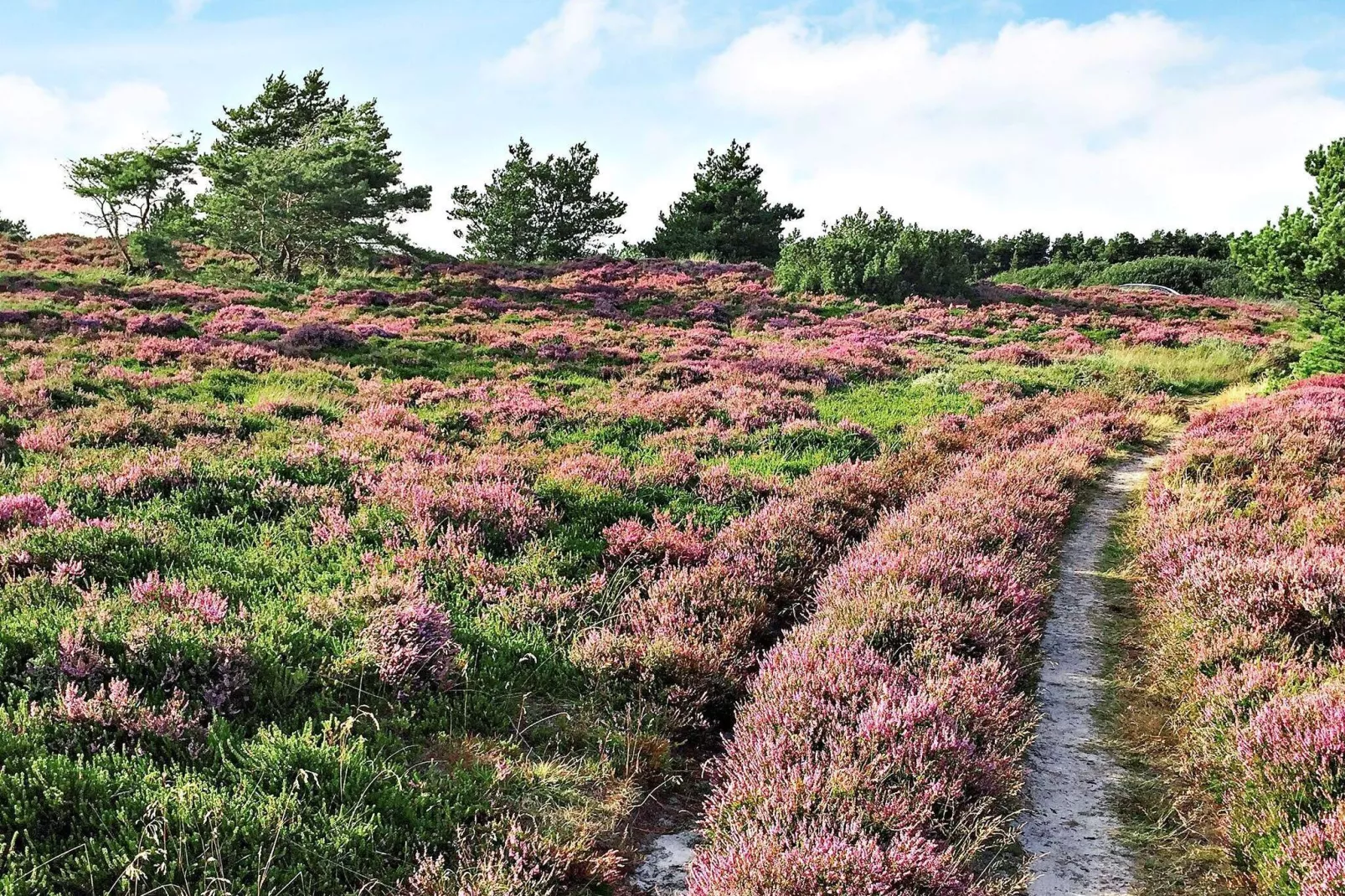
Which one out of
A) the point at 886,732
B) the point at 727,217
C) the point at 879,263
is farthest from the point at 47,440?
the point at 727,217

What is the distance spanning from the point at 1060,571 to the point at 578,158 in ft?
180

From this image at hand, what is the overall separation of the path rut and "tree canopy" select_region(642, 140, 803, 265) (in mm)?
47526

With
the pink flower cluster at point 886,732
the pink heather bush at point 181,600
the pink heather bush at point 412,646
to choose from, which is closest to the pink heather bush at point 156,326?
the pink heather bush at point 181,600

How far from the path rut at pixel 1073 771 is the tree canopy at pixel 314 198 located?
3185 cm

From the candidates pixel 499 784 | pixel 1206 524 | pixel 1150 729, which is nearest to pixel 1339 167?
pixel 1206 524

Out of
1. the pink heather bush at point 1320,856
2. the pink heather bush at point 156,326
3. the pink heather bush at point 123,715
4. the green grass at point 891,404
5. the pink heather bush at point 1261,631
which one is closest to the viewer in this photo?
the pink heather bush at point 1320,856

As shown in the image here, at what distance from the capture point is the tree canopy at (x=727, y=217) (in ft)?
173

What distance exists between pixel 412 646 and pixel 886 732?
9.34ft

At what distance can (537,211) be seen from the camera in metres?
55.1

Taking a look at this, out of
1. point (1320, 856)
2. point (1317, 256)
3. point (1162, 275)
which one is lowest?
point (1320, 856)

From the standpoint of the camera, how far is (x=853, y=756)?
3.82 meters

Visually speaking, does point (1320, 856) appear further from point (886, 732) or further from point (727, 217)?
point (727, 217)

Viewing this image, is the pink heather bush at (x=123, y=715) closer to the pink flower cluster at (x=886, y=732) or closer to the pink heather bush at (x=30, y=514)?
A: the pink flower cluster at (x=886, y=732)

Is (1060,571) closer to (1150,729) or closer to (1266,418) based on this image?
(1150,729)
